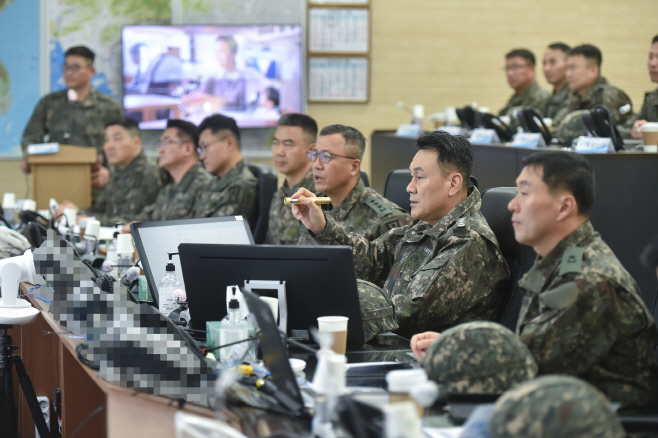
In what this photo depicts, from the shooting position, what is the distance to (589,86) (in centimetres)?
554

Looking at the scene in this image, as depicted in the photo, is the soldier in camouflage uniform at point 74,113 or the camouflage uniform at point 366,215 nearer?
the camouflage uniform at point 366,215

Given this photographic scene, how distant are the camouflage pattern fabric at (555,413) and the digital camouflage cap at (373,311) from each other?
2.66ft

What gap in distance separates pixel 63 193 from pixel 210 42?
240cm

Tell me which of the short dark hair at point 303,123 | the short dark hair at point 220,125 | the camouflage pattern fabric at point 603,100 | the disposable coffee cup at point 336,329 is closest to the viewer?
the disposable coffee cup at point 336,329

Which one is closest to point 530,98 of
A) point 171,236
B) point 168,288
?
point 171,236

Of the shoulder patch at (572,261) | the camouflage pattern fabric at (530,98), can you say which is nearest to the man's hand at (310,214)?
the shoulder patch at (572,261)

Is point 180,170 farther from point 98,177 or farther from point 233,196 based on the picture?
point 98,177

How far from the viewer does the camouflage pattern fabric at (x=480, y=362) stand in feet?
4.54

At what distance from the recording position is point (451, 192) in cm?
238

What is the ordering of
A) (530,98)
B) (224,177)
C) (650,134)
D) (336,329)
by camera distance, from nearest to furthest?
(336,329)
(650,134)
(224,177)
(530,98)

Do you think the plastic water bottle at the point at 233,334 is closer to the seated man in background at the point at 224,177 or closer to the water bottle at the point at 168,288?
the water bottle at the point at 168,288

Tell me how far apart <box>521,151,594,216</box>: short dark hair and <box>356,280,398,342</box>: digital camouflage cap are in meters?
0.54

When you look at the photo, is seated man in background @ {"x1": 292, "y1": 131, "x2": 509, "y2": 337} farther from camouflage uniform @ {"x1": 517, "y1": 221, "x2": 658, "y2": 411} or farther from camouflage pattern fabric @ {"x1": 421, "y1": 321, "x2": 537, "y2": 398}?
camouflage pattern fabric @ {"x1": 421, "y1": 321, "x2": 537, "y2": 398}

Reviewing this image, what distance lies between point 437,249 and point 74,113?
15.9ft
